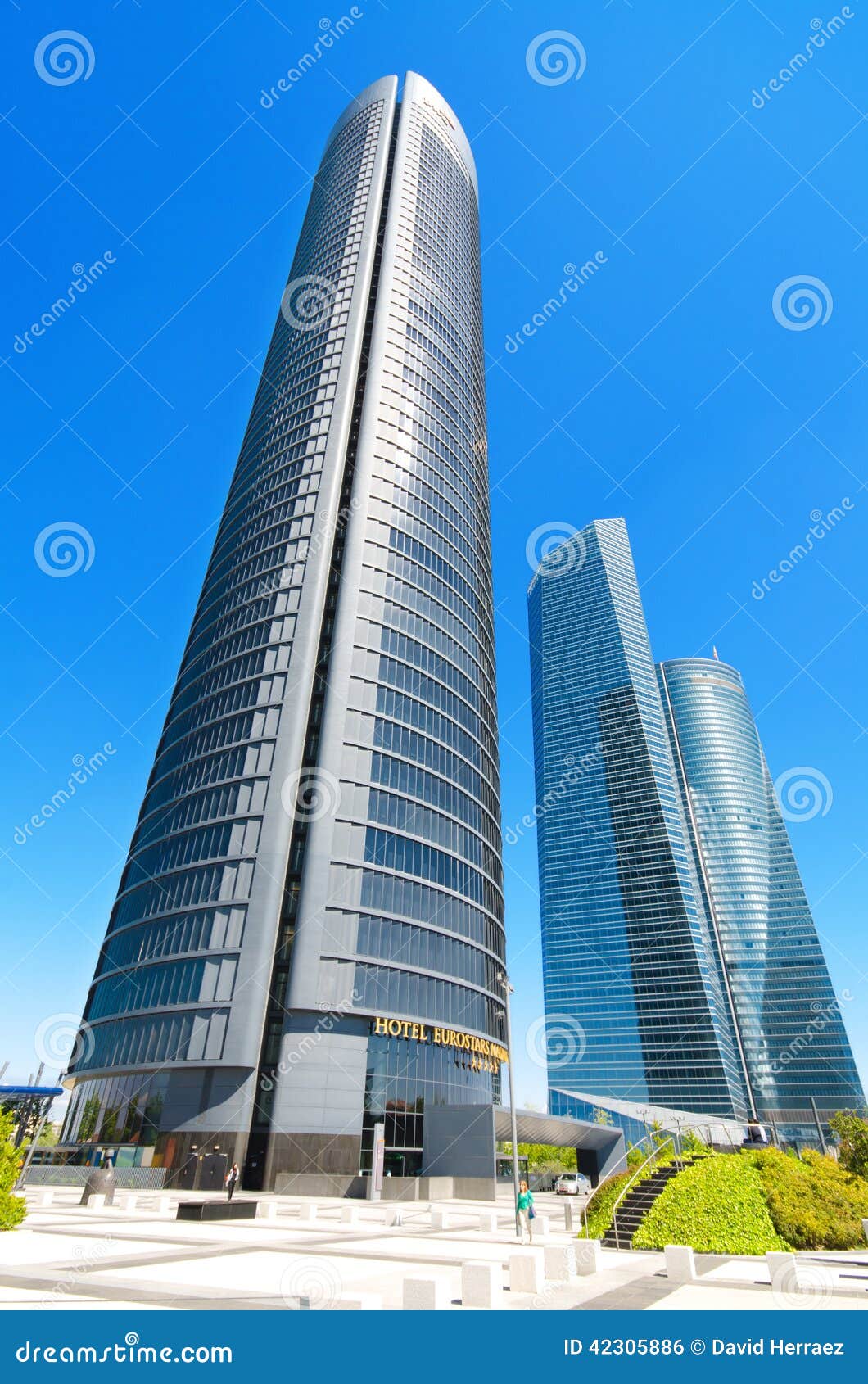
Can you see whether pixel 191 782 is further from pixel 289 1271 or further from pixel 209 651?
pixel 289 1271

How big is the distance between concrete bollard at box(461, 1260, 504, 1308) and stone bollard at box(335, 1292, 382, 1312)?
4.16ft

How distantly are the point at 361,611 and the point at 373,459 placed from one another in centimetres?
1692

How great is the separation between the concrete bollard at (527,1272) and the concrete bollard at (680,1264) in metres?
3.44

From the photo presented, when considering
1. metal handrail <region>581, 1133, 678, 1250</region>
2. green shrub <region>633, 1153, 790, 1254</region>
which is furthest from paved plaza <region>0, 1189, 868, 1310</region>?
metal handrail <region>581, 1133, 678, 1250</region>

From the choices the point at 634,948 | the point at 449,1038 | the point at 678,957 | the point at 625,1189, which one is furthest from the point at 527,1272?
the point at 634,948

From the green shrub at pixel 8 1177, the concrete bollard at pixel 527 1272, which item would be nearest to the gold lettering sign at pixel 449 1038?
Result: the green shrub at pixel 8 1177

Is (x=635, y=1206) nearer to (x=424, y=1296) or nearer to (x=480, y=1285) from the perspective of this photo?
(x=480, y=1285)

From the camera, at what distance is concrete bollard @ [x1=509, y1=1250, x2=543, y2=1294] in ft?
39.9

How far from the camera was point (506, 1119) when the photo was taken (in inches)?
1925

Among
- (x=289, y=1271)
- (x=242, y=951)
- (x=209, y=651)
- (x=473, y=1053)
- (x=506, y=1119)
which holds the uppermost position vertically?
(x=209, y=651)

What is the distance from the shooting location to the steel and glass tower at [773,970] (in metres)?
166

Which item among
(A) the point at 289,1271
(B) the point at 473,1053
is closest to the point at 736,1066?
(B) the point at 473,1053

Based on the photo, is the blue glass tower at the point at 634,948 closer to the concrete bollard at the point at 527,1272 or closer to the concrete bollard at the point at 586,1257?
the concrete bollard at the point at 586,1257

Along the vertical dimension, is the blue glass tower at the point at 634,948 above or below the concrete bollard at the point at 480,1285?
above
